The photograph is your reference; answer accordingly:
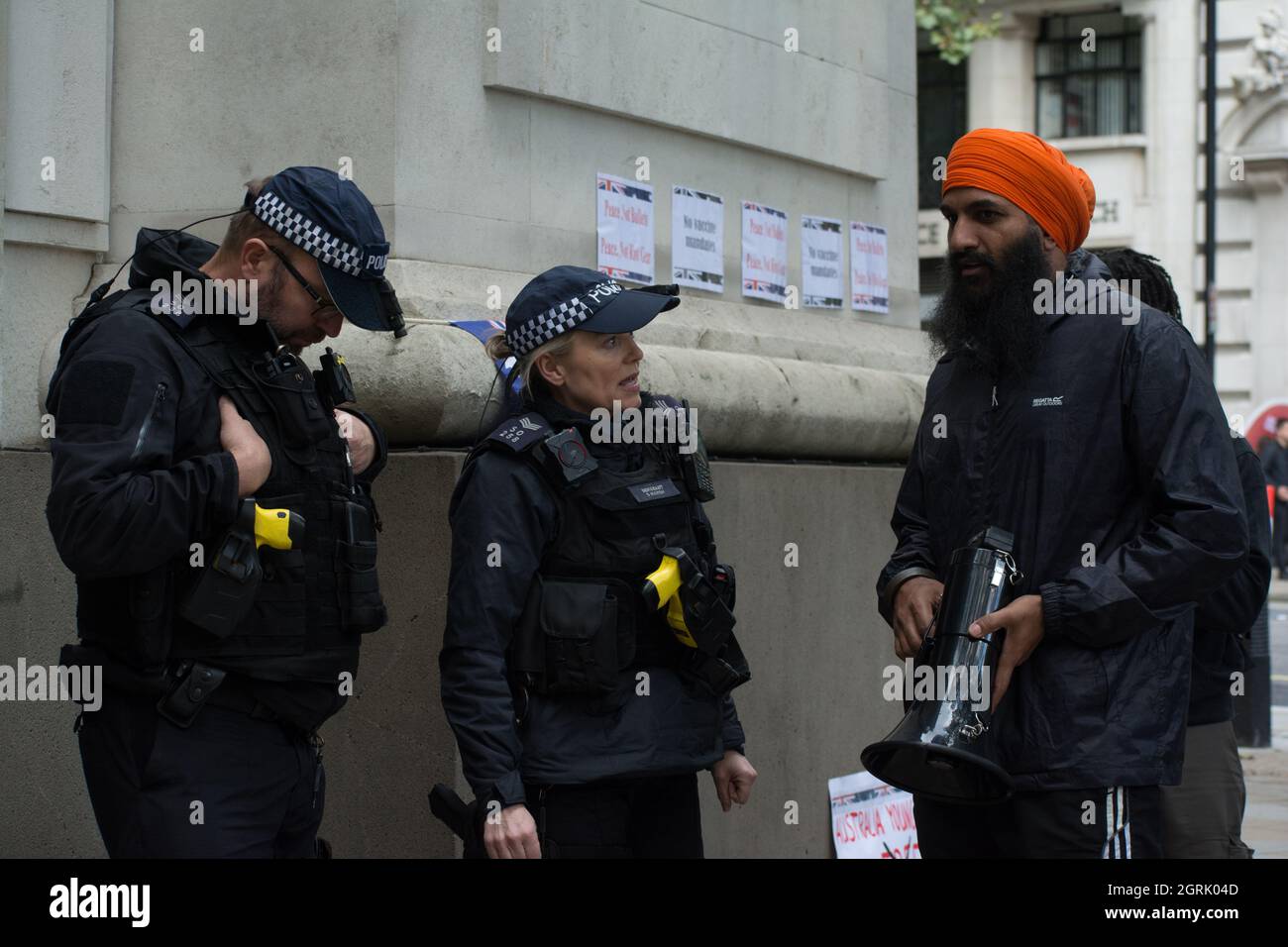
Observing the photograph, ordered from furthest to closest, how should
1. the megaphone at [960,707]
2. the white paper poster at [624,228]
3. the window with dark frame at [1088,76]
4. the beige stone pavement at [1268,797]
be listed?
the window with dark frame at [1088,76]
the beige stone pavement at [1268,797]
the white paper poster at [624,228]
the megaphone at [960,707]

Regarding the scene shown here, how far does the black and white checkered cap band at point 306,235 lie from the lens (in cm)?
337

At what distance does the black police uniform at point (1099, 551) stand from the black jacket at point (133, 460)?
148 centimetres

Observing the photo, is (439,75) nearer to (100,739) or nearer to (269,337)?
(269,337)

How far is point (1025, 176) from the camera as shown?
373 cm

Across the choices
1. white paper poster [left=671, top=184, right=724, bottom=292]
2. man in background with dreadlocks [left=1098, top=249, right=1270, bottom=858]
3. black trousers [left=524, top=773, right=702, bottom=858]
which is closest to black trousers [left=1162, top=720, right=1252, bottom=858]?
man in background with dreadlocks [left=1098, top=249, right=1270, bottom=858]

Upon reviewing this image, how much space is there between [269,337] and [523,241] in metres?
2.00

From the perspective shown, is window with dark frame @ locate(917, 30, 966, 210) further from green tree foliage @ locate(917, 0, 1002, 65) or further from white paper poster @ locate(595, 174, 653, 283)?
white paper poster @ locate(595, 174, 653, 283)

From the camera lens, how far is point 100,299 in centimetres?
342

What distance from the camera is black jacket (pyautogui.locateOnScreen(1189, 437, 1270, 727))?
4.33 meters

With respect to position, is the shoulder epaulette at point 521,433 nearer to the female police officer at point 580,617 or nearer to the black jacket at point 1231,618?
the female police officer at point 580,617

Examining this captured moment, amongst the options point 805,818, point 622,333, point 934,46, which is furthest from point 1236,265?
point 622,333

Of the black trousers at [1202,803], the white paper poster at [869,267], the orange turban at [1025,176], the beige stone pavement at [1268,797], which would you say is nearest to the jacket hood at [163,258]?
the orange turban at [1025,176]

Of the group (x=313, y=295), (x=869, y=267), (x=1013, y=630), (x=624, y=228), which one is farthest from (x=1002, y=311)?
(x=869, y=267)

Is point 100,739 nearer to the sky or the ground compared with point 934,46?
nearer to the ground
